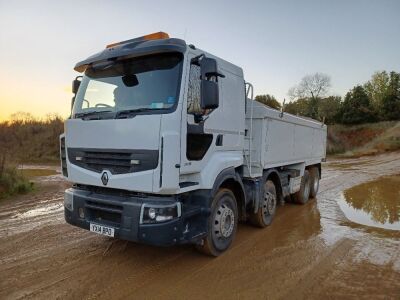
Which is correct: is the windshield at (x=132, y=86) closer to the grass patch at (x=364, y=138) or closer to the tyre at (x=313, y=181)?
the tyre at (x=313, y=181)

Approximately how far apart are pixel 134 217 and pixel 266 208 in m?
3.34

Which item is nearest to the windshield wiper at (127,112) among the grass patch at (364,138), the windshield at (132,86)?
the windshield at (132,86)

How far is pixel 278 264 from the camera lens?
4.66 metres

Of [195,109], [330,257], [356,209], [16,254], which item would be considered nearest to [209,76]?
[195,109]

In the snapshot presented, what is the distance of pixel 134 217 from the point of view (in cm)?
386

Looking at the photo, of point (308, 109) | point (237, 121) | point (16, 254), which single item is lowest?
point (16, 254)

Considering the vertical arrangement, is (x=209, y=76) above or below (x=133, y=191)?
above

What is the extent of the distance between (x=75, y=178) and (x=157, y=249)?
172 cm

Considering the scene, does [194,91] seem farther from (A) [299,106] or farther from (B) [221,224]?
(A) [299,106]

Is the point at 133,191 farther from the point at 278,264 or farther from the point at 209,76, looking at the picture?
the point at 278,264

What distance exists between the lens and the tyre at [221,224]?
15.2 ft

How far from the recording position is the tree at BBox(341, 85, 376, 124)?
47.6 meters

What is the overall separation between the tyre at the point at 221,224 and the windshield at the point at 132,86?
1689 mm

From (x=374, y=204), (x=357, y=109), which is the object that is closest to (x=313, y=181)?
(x=374, y=204)
